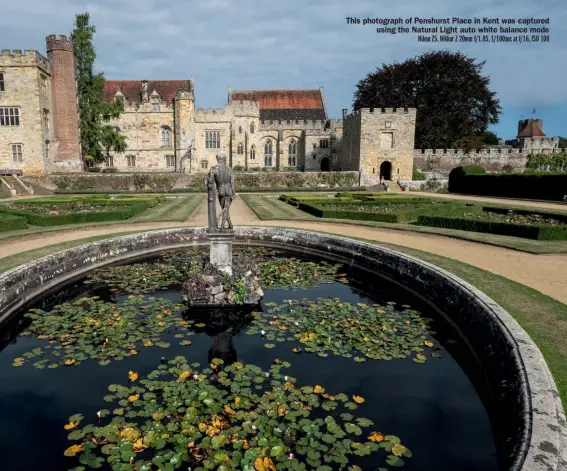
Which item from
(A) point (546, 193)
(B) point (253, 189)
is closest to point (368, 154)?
(B) point (253, 189)

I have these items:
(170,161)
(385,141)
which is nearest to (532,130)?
(385,141)

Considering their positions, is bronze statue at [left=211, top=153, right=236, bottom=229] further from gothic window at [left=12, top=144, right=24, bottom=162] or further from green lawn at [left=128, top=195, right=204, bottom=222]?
gothic window at [left=12, top=144, right=24, bottom=162]

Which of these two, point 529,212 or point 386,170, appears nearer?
point 529,212

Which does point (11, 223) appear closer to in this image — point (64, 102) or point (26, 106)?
point (26, 106)

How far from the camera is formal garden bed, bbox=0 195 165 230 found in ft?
49.3

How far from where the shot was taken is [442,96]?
43312 mm

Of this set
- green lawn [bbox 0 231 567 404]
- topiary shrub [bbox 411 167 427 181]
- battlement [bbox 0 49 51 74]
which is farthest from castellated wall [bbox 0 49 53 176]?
topiary shrub [bbox 411 167 427 181]

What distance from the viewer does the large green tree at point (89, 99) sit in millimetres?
33844

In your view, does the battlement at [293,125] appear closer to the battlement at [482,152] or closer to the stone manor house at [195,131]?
the stone manor house at [195,131]

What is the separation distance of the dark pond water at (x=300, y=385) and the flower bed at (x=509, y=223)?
745cm

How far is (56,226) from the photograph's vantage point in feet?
47.7

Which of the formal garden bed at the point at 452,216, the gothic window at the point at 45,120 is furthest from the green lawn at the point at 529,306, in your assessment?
the gothic window at the point at 45,120

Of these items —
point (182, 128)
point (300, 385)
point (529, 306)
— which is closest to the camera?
point (300, 385)

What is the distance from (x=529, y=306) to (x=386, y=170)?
33828 millimetres
